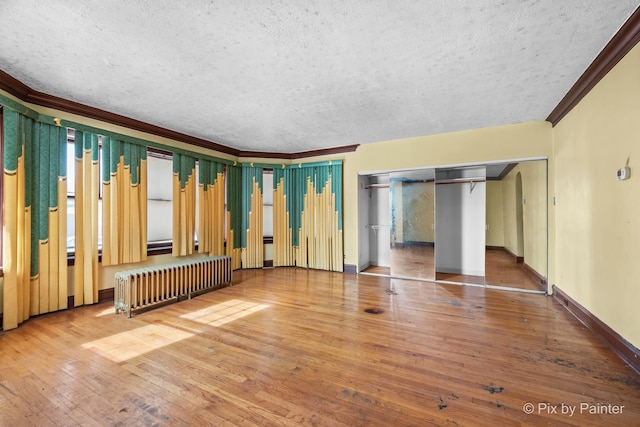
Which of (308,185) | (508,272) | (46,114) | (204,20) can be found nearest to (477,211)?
(508,272)

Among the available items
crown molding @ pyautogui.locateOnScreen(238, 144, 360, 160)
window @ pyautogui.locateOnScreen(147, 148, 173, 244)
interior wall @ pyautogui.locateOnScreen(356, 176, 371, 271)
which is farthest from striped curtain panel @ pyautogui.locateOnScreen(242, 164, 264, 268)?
interior wall @ pyautogui.locateOnScreen(356, 176, 371, 271)

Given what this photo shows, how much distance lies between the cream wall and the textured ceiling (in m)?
0.44

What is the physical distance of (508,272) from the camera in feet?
16.8

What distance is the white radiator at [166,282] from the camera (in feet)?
10.9

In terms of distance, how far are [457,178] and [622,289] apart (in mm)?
3136

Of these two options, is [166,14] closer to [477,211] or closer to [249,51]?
[249,51]

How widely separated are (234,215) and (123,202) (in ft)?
7.22

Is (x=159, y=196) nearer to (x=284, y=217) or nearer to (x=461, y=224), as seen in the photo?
(x=284, y=217)

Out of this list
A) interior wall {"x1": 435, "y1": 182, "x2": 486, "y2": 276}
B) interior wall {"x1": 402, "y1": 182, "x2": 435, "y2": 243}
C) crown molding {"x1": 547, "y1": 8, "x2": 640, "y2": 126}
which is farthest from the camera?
interior wall {"x1": 435, "y1": 182, "x2": 486, "y2": 276}

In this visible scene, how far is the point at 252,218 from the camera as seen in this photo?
6.02 meters

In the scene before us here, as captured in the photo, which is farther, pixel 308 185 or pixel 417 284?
pixel 308 185

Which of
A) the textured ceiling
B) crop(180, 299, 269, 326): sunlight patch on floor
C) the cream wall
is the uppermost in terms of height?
the textured ceiling

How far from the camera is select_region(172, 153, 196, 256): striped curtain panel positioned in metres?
4.68

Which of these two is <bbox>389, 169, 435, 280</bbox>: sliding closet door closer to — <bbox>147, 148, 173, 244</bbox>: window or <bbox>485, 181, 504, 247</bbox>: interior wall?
<bbox>485, 181, 504, 247</bbox>: interior wall
